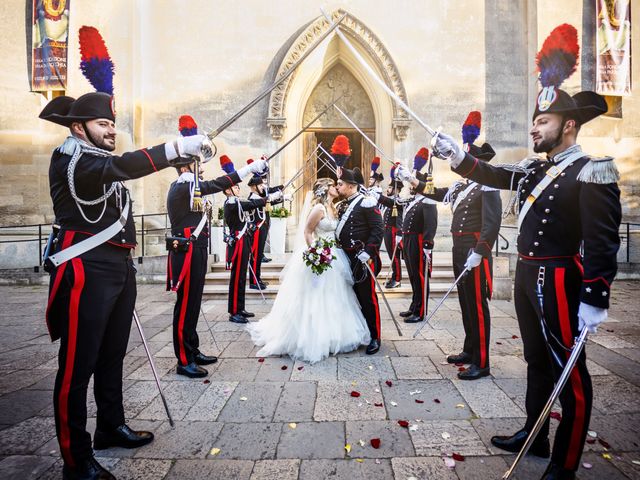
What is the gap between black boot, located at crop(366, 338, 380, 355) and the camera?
4691 mm

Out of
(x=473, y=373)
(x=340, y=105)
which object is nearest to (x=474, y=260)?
(x=473, y=373)

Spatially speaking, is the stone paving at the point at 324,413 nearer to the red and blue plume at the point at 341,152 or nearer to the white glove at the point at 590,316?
the white glove at the point at 590,316

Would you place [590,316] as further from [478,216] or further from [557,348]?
[478,216]

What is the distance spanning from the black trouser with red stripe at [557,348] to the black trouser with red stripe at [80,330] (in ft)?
9.04

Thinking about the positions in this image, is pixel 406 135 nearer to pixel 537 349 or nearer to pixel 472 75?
pixel 472 75

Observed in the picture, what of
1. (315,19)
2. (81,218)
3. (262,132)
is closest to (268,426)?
(81,218)

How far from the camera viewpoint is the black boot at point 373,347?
4.69 meters

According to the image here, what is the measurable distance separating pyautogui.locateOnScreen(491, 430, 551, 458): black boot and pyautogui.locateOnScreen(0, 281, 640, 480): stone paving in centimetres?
8

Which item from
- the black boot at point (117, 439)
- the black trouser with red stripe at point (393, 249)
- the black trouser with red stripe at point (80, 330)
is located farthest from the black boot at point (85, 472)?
the black trouser with red stripe at point (393, 249)

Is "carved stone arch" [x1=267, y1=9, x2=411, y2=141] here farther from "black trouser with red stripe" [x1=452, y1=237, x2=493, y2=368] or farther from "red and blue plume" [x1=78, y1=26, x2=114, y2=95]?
"red and blue plume" [x1=78, y1=26, x2=114, y2=95]

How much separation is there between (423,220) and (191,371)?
4.29m

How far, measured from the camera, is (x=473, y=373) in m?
3.97

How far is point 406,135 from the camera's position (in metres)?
11.2

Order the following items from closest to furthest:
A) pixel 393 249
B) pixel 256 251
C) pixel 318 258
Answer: pixel 318 258
pixel 256 251
pixel 393 249
